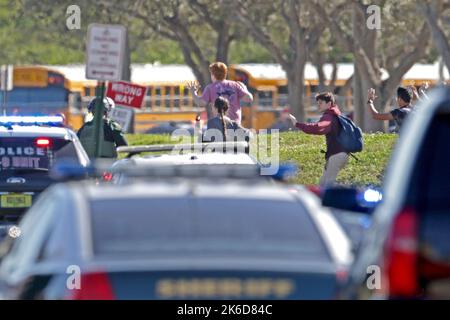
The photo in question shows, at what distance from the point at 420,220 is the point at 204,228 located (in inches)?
40.2

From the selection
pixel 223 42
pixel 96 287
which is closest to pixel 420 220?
pixel 96 287

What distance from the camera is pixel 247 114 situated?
56781mm

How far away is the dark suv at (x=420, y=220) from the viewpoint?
7.12 m

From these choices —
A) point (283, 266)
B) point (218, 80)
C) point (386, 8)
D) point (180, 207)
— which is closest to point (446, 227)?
point (283, 266)

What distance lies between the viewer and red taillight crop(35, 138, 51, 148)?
15953mm

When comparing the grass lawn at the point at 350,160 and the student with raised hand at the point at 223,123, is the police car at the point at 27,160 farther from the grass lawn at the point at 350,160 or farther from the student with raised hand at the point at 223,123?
the grass lawn at the point at 350,160

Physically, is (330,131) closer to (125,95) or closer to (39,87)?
(125,95)

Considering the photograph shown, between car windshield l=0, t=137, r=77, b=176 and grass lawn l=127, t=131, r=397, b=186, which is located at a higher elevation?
car windshield l=0, t=137, r=77, b=176


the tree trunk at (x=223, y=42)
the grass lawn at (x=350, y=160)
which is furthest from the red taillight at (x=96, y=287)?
the tree trunk at (x=223, y=42)

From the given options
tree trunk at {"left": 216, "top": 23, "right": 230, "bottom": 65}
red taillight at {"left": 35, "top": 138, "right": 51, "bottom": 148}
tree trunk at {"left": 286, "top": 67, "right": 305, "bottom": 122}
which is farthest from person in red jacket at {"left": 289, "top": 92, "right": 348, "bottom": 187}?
tree trunk at {"left": 216, "top": 23, "right": 230, "bottom": 65}

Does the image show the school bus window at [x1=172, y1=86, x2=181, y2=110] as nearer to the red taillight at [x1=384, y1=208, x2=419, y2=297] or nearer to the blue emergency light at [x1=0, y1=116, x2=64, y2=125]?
the blue emergency light at [x1=0, y1=116, x2=64, y2=125]

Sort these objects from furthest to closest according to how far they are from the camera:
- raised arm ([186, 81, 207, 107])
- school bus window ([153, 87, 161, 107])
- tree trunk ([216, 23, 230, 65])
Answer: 1. school bus window ([153, 87, 161, 107])
2. tree trunk ([216, 23, 230, 65])
3. raised arm ([186, 81, 207, 107])

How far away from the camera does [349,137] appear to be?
1895 cm

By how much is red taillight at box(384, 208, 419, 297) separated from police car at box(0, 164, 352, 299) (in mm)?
242
